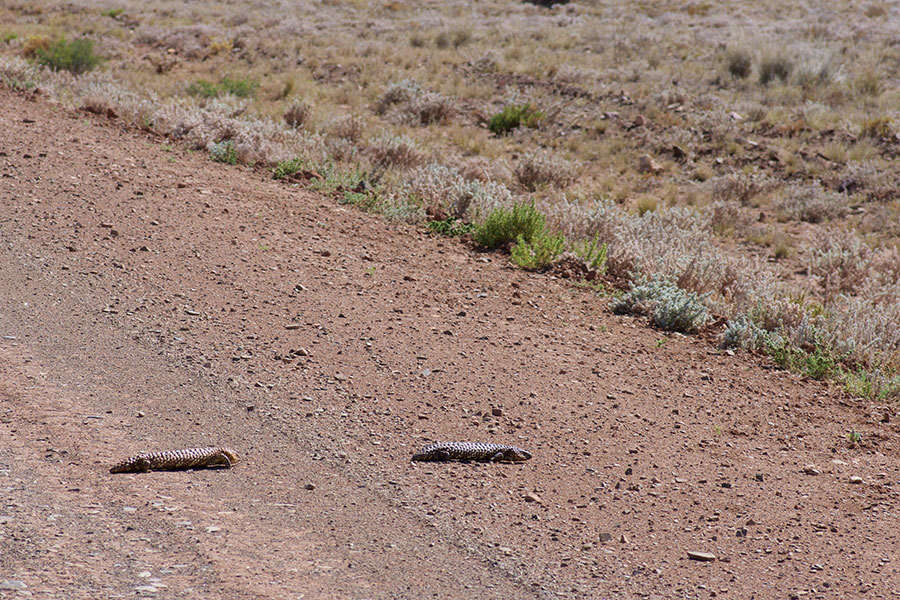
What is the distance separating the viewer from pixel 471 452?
4.12 meters

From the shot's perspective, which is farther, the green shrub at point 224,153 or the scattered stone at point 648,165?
the scattered stone at point 648,165

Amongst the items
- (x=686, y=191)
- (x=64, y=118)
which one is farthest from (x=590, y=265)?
(x=64, y=118)

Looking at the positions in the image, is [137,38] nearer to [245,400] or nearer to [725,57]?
[725,57]

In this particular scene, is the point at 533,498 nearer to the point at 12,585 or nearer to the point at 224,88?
the point at 12,585

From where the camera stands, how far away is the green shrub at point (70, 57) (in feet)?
49.2

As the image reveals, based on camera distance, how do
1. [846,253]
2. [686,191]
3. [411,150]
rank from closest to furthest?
[846,253] < [411,150] < [686,191]

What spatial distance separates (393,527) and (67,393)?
77.9 inches

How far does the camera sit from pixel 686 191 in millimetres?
11711

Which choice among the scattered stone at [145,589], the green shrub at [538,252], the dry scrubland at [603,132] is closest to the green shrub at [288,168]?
the dry scrubland at [603,132]

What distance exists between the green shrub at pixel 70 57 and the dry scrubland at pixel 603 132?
6cm

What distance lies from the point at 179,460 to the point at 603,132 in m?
11.6

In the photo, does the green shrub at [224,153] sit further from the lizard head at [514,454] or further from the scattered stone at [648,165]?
the scattered stone at [648,165]

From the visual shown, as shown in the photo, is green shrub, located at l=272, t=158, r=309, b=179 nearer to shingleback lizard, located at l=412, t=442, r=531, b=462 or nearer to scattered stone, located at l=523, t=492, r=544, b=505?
shingleback lizard, located at l=412, t=442, r=531, b=462

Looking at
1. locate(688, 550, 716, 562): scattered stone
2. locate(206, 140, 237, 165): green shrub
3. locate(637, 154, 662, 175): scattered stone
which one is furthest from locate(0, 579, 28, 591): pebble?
locate(637, 154, 662, 175): scattered stone
